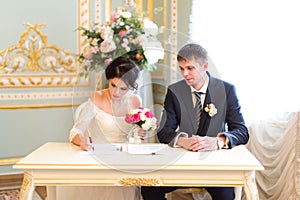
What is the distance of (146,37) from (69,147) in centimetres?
80

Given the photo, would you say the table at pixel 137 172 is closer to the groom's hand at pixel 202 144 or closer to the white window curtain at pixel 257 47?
the groom's hand at pixel 202 144

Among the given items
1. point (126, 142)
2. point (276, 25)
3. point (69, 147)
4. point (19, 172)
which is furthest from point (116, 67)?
point (19, 172)

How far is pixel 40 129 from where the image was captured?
4074 millimetres

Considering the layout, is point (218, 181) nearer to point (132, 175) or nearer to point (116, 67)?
point (132, 175)

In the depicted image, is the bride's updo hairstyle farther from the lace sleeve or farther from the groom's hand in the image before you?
the groom's hand

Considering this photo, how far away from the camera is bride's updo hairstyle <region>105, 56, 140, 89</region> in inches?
83.0

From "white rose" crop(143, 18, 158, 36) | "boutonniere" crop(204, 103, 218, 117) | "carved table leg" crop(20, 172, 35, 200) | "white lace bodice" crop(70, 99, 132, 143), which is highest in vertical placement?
"white rose" crop(143, 18, 158, 36)

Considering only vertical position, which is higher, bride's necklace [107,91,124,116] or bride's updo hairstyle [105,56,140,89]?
bride's updo hairstyle [105,56,140,89]

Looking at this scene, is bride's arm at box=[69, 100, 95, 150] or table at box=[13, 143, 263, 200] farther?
bride's arm at box=[69, 100, 95, 150]

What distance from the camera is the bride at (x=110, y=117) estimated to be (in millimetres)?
2131

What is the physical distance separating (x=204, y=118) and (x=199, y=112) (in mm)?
53

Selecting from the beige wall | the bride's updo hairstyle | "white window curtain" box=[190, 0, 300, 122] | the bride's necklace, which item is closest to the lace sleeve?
the bride's necklace

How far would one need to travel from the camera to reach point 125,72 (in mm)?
2117

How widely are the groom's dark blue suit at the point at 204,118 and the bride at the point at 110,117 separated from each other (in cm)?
19
